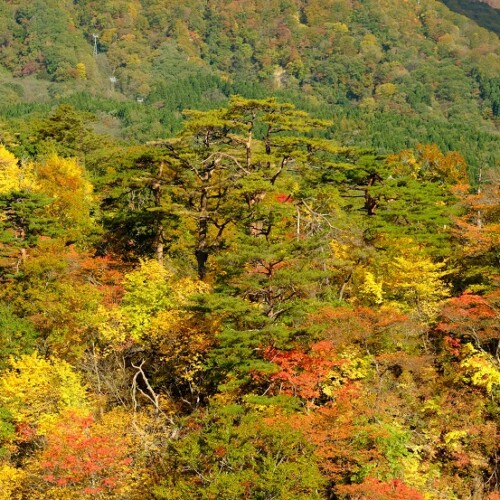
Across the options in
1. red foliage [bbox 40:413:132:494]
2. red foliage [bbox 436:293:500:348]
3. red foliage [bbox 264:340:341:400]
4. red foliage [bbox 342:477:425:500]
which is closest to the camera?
red foliage [bbox 342:477:425:500]

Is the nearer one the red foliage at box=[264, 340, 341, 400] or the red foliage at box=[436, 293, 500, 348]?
the red foliage at box=[264, 340, 341, 400]

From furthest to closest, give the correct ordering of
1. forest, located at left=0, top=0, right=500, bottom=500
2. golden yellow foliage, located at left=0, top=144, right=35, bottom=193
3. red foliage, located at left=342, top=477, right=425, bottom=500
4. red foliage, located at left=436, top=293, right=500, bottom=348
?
golden yellow foliage, located at left=0, top=144, right=35, bottom=193, red foliage, located at left=436, top=293, right=500, bottom=348, forest, located at left=0, top=0, right=500, bottom=500, red foliage, located at left=342, top=477, right=425, bottom=500

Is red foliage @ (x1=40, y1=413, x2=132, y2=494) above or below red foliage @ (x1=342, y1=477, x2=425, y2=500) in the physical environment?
below

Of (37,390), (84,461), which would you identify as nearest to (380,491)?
(84,461)

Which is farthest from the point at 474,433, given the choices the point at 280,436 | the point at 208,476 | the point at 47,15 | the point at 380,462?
the point at 47,15

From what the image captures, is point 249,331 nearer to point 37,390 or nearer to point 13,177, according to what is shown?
point 37,390

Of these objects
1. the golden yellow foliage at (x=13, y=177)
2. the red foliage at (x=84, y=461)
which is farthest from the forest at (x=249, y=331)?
the golden yellow foliage at (x=13, y=177)

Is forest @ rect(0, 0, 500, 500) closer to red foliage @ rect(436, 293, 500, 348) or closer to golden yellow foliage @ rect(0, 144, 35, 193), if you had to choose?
red foliage @ rect(436, 293, 500, 348)

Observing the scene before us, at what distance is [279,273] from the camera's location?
2264cm

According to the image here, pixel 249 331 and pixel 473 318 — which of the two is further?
pixel 473 318

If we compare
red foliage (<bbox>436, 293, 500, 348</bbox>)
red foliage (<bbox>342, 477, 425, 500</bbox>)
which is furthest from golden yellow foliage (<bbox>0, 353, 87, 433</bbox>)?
red foliage (<bbox>436, 293, 500, 348</bbox>)

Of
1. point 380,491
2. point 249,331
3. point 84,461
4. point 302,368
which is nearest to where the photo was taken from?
point 380,491

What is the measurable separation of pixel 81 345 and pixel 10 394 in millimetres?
4023

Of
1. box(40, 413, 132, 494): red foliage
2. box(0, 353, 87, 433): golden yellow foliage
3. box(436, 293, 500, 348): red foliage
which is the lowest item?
box(0, 353, 87, 433): golden yellow foliage
